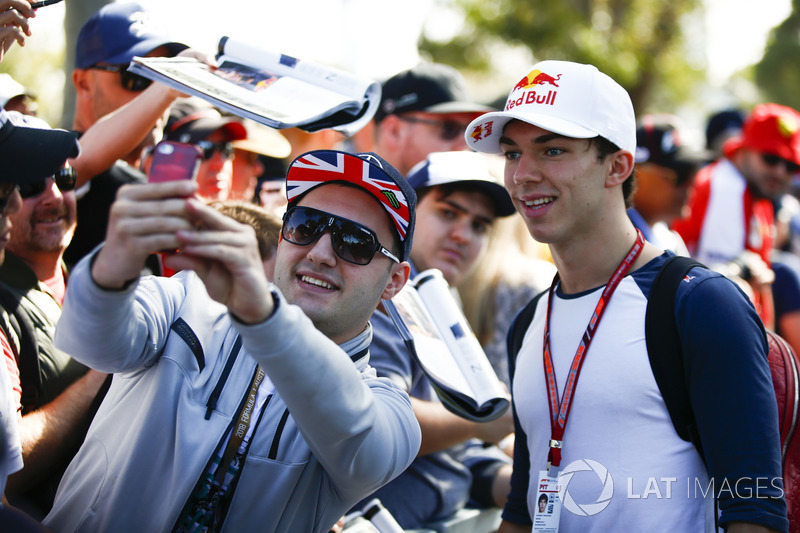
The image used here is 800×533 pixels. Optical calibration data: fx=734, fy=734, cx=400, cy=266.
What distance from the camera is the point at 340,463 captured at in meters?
1.79

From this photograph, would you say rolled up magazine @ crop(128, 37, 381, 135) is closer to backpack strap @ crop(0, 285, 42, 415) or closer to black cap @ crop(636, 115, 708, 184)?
backpack strap @ crop(0, 285, 42, 415)

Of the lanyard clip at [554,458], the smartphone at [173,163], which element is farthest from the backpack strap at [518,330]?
the smartphone at [173,163]

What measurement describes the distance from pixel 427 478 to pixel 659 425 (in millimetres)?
1317

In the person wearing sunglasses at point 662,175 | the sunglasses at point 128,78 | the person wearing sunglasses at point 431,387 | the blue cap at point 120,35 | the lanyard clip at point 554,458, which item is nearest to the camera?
the lanyard clip at point 554,458

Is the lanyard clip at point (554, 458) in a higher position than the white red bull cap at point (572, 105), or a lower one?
lower

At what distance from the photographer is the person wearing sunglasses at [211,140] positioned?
4.28 m

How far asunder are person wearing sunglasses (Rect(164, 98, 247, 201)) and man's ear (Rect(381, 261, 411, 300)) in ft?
6.35

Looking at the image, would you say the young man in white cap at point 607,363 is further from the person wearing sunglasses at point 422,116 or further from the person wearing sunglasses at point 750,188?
the person wearing sunglasses at point 750,188

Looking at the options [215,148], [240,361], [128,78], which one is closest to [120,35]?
[128,78]

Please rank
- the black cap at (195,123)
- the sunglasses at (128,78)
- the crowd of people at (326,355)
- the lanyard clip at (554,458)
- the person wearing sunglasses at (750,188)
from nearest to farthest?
the crowd of people at (326,355) < the lanyard clip at (554,458) < the sunglasses at (128,78) < the black cap at (195,123) < the person wearing sunglasses at (750,188)

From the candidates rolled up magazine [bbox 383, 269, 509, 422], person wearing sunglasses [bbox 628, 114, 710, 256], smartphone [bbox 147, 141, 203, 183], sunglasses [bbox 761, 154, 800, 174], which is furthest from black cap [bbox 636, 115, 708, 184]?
smartphone [bbox 147, 141, 203, 183]

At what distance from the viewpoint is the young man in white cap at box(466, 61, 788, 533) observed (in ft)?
7.25

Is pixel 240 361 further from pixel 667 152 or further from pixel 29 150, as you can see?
pixel 667 152

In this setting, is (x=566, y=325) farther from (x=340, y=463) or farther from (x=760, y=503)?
(x=340, y=463)
